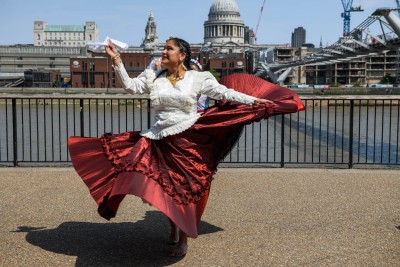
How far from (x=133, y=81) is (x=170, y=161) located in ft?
2.26

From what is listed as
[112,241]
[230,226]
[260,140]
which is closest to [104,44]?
[112,241]

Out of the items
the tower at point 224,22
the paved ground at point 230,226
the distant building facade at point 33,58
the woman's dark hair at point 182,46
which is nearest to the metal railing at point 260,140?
the paved ground at point 230,226

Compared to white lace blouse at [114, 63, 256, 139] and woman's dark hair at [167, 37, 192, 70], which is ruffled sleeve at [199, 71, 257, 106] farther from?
woman's dark hair at [167, 37, 192, 70]

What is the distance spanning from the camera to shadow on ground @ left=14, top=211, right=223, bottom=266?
4.23 m

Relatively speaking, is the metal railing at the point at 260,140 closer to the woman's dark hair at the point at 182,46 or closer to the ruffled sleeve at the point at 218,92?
the ruffled sleeve at the point at 218,92

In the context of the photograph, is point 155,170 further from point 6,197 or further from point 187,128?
point 6,197

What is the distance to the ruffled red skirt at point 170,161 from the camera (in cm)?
395

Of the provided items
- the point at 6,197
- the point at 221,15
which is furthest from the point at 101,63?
the point at 6,197

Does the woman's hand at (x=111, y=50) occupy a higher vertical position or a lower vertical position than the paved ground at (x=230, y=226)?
higher

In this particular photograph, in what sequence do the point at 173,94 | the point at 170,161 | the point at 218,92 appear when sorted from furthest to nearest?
the point at 218,92
the point at 173,94
the point at 170,161

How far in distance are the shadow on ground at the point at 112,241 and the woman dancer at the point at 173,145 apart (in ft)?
0.64

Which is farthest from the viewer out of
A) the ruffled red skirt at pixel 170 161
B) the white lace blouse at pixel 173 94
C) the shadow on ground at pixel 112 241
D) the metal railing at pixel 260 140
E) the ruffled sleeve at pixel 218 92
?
the metal railing at pixel 260 140

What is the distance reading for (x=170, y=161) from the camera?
4223 millimetres

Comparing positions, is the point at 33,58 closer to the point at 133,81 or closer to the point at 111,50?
the point at 133,81
